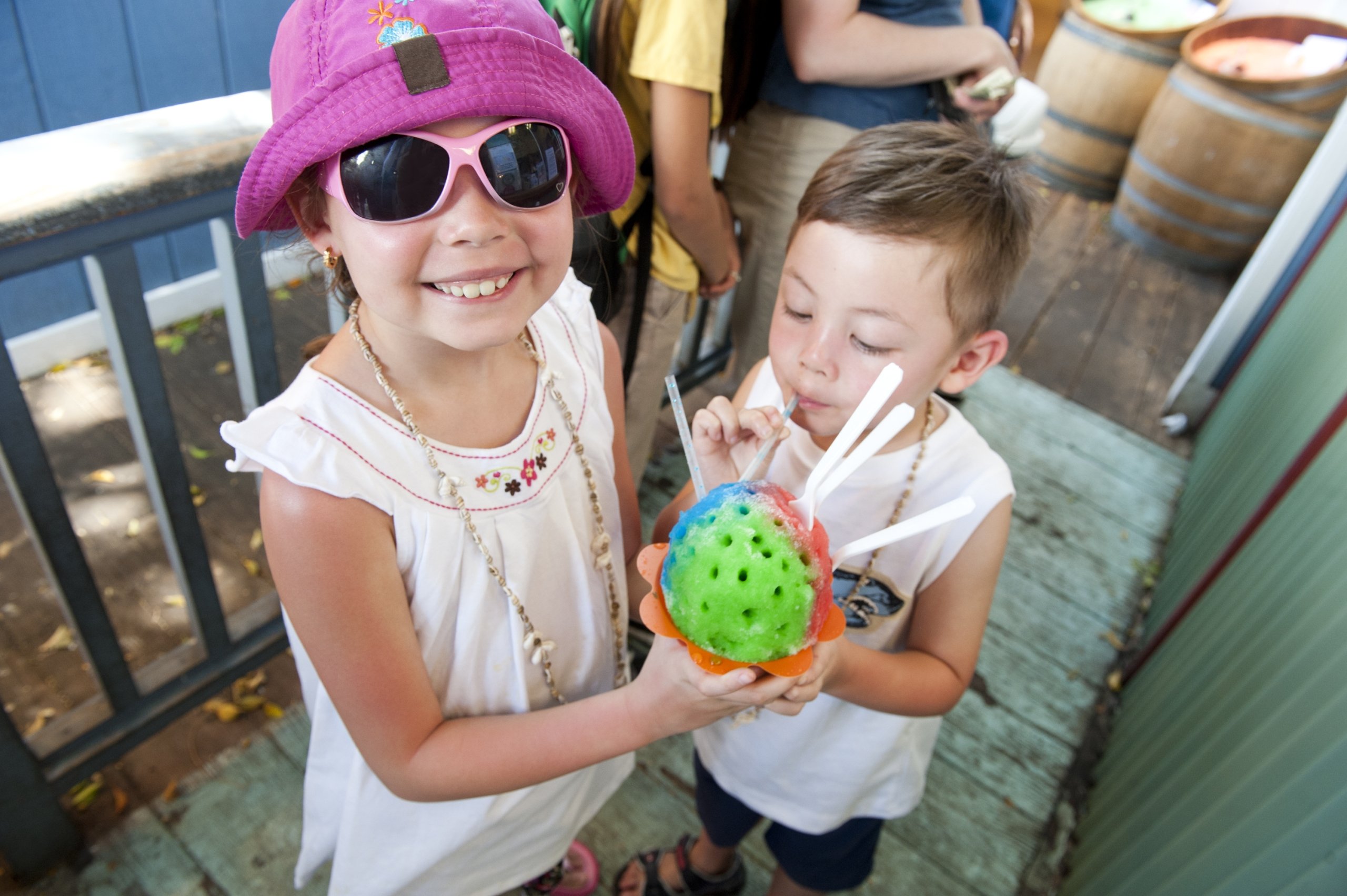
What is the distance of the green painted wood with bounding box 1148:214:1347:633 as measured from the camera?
2.23 metres

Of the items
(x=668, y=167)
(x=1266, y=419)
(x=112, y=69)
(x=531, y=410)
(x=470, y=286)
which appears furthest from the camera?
(x=112, y=69)

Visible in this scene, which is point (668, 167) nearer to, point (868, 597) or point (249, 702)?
point (868, 597)

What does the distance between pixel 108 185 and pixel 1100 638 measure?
8.91 feet

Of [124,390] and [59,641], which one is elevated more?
[124,390]

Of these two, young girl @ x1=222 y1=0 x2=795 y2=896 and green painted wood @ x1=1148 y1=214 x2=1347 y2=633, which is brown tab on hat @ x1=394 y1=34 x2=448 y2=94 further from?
green painted wood @ x1=1148 y1=214 x2=1347 y2=633

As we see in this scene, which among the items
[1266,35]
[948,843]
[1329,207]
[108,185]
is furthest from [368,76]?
A: [1266,35]

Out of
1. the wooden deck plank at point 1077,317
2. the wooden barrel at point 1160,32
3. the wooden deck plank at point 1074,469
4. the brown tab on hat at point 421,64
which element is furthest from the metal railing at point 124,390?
the wooden barrel at point 1160,32

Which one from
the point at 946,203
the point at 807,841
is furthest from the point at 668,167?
the point at 807,841

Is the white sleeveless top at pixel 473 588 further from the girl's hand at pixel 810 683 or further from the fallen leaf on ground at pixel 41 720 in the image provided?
the fallen leaf on ground at pixel 41 720

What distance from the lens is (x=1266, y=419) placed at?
256 centimetres

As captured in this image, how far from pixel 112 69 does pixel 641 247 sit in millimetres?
2456

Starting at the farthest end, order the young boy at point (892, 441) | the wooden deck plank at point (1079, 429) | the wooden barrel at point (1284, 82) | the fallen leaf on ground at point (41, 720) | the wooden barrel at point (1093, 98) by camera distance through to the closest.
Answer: the wooden barrel at point (1093, 98)
the wooden barrel at point (1284, 82)
the wooden deck plank at point (1079, 429)
the fallen leaf on ground at point (41, 720)
the young boy at point (892, 441)

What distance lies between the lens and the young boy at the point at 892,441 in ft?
3.33

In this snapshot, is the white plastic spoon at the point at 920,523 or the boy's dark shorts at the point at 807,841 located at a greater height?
the white plastic spoon at the point at 920,523
